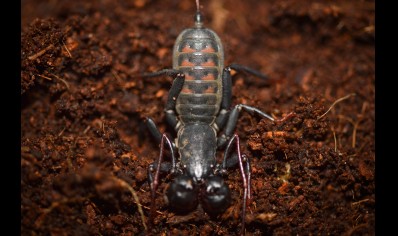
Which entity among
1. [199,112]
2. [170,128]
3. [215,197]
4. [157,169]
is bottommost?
[215,197]

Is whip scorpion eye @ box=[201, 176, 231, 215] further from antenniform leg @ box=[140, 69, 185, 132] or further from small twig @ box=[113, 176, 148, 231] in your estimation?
antenniform leg @ box=[140, 69, 185, 132]

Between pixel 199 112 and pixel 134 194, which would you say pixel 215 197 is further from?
pixel 199 112

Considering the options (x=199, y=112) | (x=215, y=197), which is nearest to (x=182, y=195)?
(x=215, y=197)

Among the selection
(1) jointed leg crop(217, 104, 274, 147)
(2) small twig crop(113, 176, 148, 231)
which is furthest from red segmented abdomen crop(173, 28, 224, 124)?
(2) small twig crop(113, 176, 148, 231)

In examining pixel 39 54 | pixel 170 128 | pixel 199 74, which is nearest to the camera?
pixel 39 54

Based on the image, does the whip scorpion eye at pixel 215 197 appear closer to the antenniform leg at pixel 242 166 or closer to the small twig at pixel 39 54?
the antenniform leg at pixel 242 166
